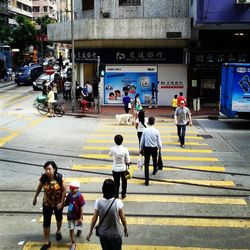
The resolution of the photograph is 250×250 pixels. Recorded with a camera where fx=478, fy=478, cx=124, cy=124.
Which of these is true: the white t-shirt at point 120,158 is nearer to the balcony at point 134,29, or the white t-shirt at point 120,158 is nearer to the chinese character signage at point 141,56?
the balcony at point 134,29

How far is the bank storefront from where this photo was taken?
1266 inches

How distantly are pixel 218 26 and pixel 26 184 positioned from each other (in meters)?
21.1

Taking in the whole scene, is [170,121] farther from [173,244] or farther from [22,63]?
[22,63]

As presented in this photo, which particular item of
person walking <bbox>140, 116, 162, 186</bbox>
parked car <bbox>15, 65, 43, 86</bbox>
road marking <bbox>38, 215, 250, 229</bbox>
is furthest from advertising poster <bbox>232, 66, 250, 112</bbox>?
parked car <bbox>15, 65, 43, 86</bbox>

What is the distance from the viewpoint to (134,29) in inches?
1207

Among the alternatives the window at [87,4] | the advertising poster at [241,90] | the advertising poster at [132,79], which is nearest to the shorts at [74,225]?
the advertising poster at [241,90]

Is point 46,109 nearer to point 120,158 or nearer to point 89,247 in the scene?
point 120,158

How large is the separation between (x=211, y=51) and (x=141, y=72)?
485cm

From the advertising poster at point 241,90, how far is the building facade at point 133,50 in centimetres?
946

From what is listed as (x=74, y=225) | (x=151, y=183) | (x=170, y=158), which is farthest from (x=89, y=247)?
(x=170, y=158)

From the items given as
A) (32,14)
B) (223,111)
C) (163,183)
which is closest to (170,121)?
(223,111)

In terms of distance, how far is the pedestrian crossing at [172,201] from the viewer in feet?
28.2

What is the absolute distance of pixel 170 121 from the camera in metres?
25.4

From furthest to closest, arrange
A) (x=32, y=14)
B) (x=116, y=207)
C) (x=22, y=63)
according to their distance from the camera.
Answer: (x=32, y=14)
(x=22, y=63)
(x=116, y=207)
